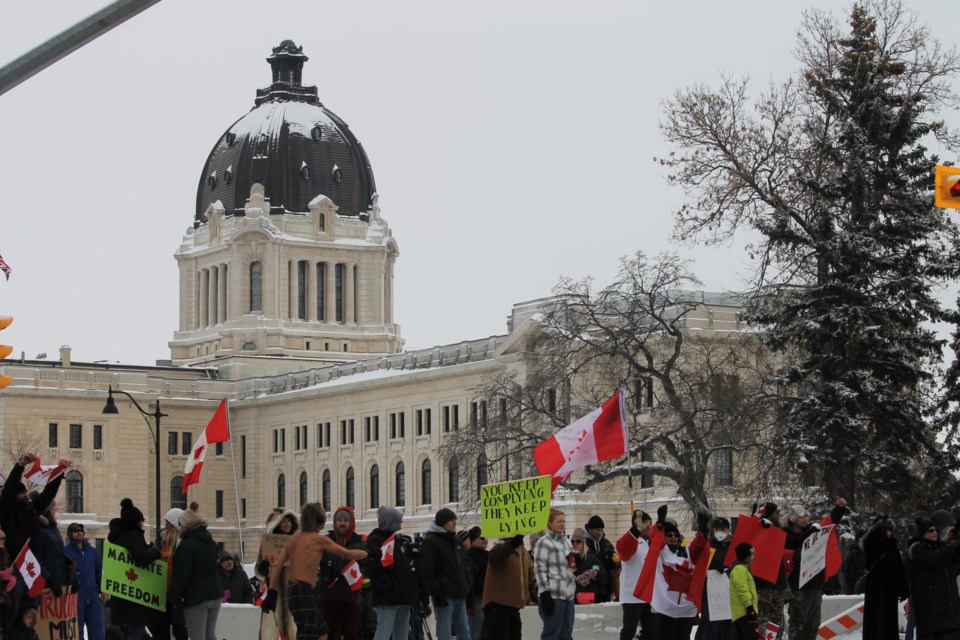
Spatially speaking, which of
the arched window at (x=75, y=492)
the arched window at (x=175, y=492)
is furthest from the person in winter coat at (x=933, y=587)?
the arched window at (x=175, y=492)

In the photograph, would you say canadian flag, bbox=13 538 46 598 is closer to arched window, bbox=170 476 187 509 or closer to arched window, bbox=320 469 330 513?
arched window, bbox=320 469 330 513

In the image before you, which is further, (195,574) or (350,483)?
(350,483)

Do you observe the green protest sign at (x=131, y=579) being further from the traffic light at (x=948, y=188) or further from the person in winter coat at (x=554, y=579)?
the traffic light at (x=948, y=188)

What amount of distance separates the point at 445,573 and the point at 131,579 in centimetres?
331

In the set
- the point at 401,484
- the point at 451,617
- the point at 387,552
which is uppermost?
the point at 401,484

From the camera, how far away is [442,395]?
119m

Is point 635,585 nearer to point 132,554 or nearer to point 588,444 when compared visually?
point 588,444

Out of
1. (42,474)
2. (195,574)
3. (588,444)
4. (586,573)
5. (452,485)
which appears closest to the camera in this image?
(195,574)

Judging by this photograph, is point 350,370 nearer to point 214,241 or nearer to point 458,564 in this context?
point 214,241

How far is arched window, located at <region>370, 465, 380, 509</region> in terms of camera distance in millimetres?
123438

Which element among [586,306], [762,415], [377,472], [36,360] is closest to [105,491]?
[36,360]

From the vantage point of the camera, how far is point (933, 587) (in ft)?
81.2

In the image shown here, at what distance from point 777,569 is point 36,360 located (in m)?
113

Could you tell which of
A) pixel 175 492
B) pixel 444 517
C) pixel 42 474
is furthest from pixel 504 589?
pixel 175 492
